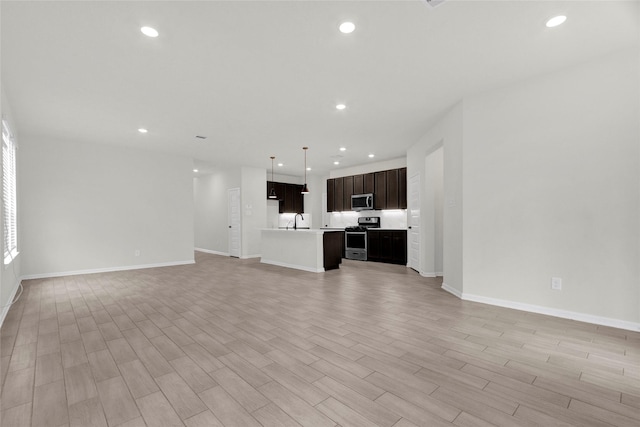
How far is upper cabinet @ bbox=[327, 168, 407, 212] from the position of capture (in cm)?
770

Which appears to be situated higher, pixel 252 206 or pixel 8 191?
pixel 8 191

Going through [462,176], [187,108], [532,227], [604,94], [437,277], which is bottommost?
[437,277]

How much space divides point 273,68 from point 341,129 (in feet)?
7.66

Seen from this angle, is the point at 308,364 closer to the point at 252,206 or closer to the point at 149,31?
the point at 149,31

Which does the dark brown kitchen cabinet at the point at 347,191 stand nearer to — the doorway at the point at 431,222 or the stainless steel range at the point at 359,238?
the stainless steel range at the point at 359,238

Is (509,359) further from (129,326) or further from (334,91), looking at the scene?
(129,326)

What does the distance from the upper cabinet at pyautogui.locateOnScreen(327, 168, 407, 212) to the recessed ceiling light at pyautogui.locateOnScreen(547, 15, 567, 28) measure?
507cm

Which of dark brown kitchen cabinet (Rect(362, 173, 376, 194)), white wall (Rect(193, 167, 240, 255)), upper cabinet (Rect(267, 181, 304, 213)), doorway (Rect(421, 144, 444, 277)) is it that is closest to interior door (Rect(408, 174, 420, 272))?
doorway (Rect(421, 144, 444, 277))

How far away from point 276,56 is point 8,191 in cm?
443

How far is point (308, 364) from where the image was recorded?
2.26 m

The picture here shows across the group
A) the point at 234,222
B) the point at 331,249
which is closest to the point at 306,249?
the point at 331,249

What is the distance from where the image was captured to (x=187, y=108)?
4277mm

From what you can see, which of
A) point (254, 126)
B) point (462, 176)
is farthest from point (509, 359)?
point (254, 126)

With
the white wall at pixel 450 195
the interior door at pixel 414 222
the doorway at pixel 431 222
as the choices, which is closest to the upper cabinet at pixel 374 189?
the interior door at pixel 414 222
